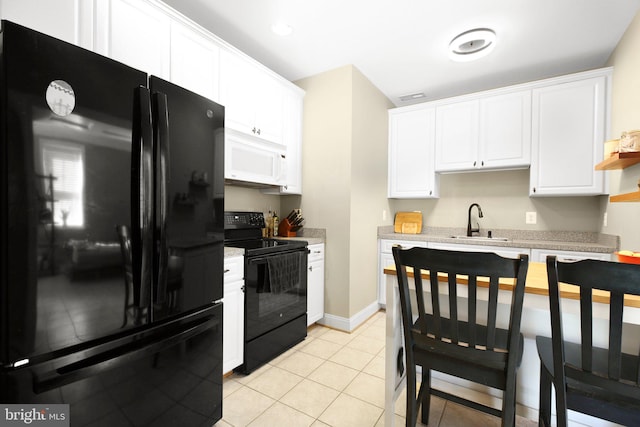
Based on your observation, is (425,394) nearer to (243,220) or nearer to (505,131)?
(243,220)

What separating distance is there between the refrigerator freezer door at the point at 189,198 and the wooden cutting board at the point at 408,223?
9.22 ft

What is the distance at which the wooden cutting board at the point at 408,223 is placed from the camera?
384 cm

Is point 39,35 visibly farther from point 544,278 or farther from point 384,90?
point 384,90

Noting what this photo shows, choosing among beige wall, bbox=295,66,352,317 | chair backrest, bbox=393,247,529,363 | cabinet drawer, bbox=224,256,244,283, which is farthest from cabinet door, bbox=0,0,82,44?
beige wall, bbox=295,66,352,317

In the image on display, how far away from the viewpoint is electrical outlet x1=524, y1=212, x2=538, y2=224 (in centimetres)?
328

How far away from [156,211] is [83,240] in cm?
28

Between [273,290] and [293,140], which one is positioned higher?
[293,140]

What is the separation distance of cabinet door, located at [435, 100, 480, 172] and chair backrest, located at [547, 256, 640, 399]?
98.1 inches

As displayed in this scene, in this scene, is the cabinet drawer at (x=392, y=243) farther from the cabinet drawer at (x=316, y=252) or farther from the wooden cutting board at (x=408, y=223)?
the cabinet drawer at (x=316, y=252)

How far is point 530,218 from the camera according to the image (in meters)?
3.30

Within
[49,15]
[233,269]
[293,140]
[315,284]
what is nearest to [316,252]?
[315,284]

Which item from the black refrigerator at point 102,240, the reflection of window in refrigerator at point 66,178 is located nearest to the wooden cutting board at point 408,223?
the black refrigerator at point 102,240

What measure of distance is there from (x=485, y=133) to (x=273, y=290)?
2.76 meters

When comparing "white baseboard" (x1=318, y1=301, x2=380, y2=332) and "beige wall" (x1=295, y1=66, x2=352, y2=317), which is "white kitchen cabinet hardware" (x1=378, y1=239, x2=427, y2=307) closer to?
"white baseboard" (x1=318, y1=301, x2=380, y2=332)
